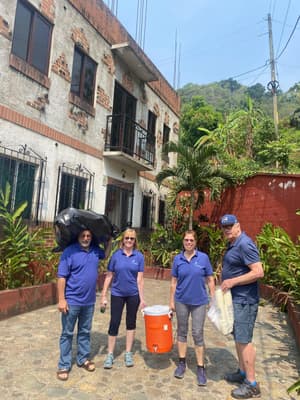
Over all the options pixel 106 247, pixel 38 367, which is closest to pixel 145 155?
pixel 106 247

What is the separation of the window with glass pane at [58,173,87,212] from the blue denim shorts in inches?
221

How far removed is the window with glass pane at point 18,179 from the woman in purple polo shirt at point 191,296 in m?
4.32

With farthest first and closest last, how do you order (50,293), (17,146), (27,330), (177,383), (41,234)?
(17,146) → (41,234) → (50,293) → (27,330) → (177,383)

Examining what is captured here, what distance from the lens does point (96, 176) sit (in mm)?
9047

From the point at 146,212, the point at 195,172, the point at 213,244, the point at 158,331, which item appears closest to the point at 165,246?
the point at 213,244

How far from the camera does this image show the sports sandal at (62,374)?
308cm

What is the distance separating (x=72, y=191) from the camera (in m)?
8.09

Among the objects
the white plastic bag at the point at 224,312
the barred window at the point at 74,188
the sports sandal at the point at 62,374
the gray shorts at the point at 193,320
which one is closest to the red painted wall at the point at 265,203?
the barred window at the point at 74,188

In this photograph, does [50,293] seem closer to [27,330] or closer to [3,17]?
[27,330]

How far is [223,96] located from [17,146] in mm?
65505

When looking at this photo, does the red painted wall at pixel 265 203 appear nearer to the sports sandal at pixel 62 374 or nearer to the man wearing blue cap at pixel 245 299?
the man wearing blue cap at pixel 245 299

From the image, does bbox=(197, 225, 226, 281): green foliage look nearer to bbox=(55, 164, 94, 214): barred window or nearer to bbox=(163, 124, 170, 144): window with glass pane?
bbox=(55, 164, 94, 214): barred window

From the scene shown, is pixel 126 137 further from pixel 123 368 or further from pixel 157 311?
pixel 123 368

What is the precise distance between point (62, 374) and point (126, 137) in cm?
818
